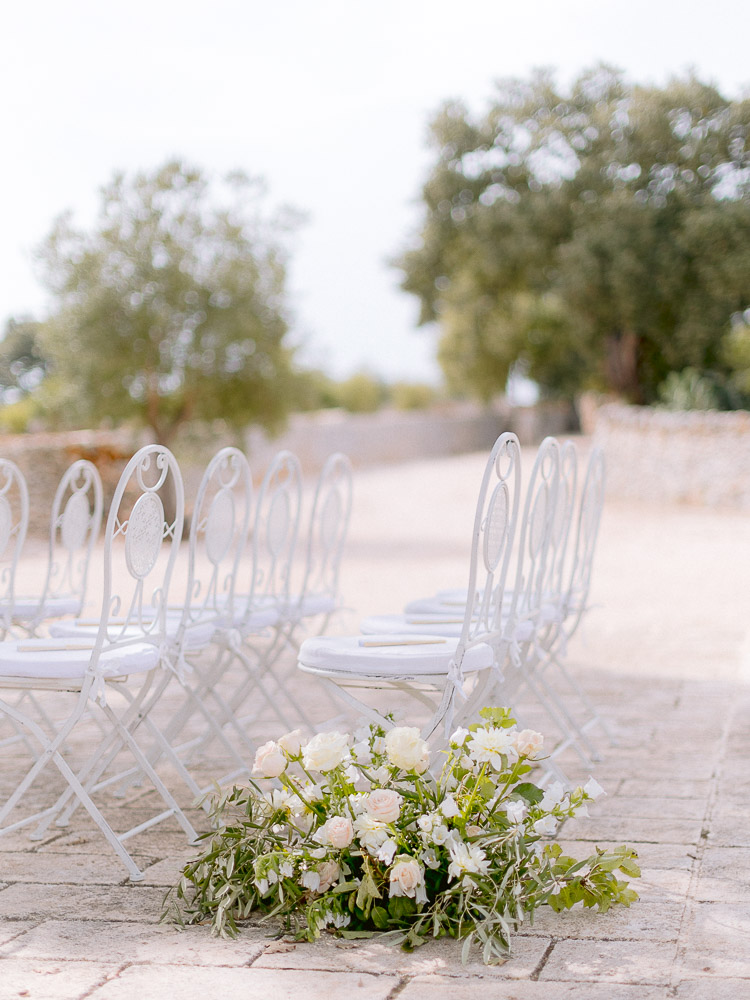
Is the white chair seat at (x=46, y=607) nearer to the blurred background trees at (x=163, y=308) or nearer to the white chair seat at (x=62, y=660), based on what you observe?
the white chair seat at (x=62, y=660)

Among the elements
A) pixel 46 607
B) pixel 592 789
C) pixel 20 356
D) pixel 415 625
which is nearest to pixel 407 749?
pixel 592 789

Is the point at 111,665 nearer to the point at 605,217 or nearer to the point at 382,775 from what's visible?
Answer: the point at 382,775

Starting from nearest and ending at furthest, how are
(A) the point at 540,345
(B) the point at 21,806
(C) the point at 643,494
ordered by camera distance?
(B) the point at 21,806 → (C) the point at 643,494 → (A) the point at 540,345

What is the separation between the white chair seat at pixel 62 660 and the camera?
2.82m

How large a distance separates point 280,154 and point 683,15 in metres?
77.8

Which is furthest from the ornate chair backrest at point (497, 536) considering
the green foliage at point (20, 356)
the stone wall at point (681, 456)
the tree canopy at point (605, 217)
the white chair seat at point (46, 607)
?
the tree canopy at point (605, 217)

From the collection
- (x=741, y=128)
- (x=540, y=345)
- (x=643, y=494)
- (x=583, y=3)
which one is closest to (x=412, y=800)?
(x=643, y=494)

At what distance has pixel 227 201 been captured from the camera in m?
12.4

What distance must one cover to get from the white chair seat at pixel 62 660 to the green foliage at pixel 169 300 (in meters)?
9.30

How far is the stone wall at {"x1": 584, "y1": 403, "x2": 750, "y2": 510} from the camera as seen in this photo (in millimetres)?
14758

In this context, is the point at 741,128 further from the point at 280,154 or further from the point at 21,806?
the point at 280,154

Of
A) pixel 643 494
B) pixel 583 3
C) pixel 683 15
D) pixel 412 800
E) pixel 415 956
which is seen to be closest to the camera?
pixel 415 956

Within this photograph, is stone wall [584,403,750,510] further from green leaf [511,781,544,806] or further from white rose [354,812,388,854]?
white rose [354,812,388,854]

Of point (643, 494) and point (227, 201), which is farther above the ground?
point (227, 201)
